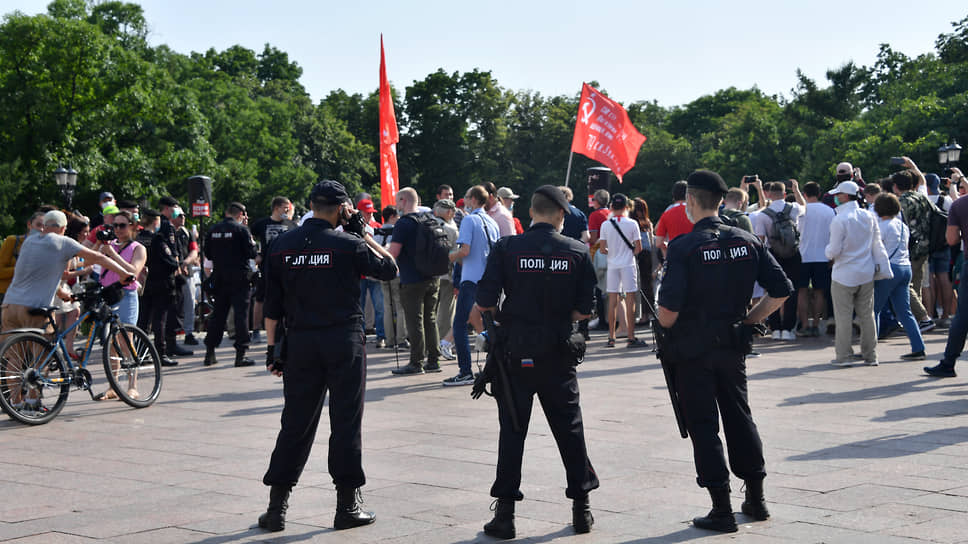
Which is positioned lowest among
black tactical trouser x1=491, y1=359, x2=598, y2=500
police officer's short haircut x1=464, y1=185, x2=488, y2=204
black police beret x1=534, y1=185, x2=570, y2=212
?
black tactical trouser x1=491, y1=359, x2=598, y2=500

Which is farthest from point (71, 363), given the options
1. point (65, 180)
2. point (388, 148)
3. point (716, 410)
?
point (65, 180)

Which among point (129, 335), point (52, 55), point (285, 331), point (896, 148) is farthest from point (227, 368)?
point (896, 148)

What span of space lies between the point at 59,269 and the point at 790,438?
6.30 meters

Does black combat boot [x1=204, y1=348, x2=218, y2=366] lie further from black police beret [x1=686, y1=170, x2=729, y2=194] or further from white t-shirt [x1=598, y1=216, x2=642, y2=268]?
black police beret [x1=686, y1=170, x2=729, y2=194]

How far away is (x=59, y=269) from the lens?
929 centimetres

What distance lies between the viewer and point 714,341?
5.38m

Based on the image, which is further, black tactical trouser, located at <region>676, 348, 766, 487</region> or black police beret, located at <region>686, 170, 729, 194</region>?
black police beret, located at <region>686, 170, 729, 194</region>

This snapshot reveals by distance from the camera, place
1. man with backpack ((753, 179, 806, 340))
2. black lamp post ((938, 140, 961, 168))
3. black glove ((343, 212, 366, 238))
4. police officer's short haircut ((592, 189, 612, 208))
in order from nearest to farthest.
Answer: black glove ((343, 212, 366, 238)), man with backpack ((753, 179, 806, 340)), police officer's short haircut ((592, 189, 612, 208)), black lamp post ((938, 140, 961, 168))

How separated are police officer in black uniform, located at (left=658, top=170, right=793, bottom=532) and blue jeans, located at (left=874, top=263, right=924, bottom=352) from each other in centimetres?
664

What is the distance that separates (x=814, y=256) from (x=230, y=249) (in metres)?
7.42

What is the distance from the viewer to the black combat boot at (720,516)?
5.20 metres

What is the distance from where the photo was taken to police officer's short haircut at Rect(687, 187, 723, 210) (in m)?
5.56

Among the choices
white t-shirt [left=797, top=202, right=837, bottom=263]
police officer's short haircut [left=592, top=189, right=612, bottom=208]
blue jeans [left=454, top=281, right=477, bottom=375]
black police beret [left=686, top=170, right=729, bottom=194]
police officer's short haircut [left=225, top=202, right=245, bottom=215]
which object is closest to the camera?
black police beret [left=686, top=170, right=729, bottom=194]

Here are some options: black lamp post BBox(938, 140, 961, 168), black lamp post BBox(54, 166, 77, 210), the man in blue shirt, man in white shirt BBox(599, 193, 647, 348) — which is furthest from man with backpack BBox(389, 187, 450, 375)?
black lamp post BBox(54, 166, 77, 210)
